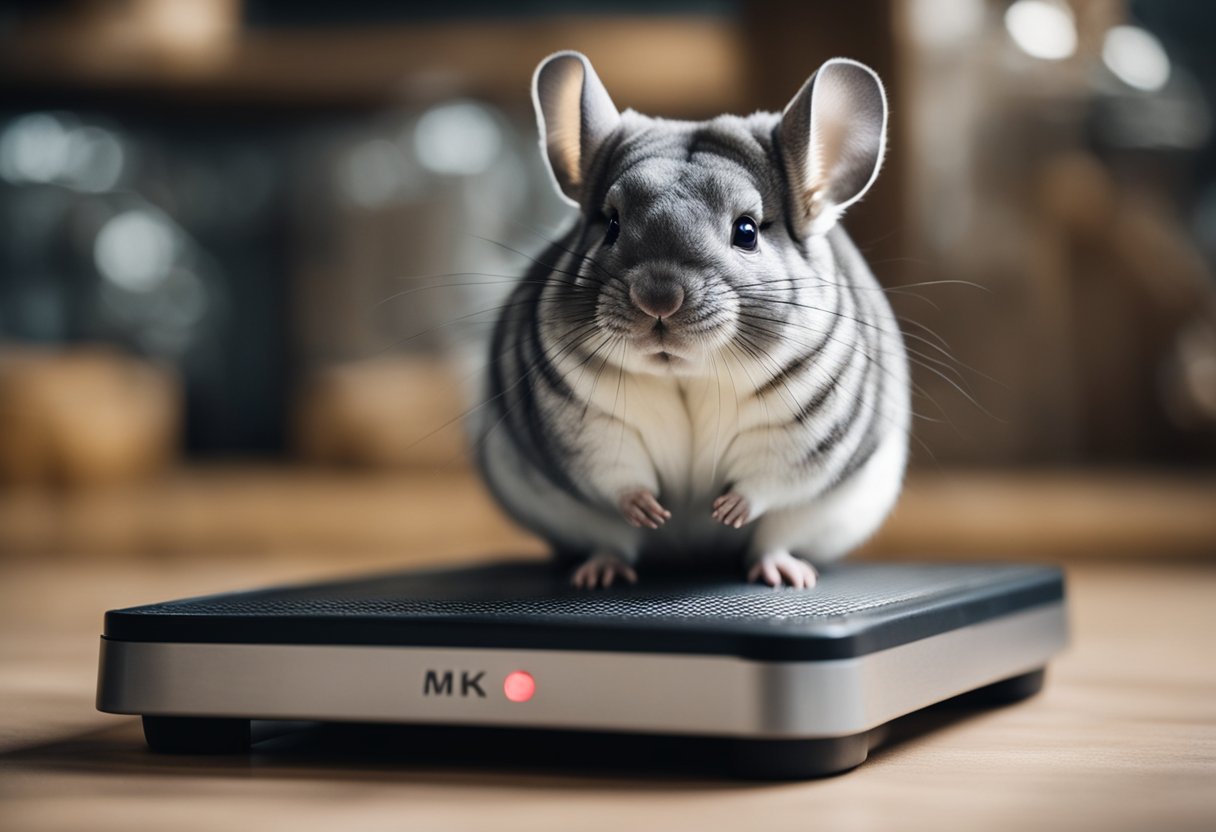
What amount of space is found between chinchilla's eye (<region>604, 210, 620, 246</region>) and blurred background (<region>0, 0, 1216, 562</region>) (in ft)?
4.65

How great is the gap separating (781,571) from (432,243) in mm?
2165

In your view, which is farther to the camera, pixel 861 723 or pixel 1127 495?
pixel 1127 495

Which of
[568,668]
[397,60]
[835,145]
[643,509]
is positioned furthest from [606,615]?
[397,60]

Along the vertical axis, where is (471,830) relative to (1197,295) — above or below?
below

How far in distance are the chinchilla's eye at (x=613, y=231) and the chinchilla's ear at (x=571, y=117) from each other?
2.7 inches

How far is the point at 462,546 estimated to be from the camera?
2.62 metres

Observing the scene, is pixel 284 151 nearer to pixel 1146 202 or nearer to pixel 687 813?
pixel 1146 202

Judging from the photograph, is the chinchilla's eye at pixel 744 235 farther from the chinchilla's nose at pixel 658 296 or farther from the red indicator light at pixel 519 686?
the red indicator light at pixel 519 686

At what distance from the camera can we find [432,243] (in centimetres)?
304

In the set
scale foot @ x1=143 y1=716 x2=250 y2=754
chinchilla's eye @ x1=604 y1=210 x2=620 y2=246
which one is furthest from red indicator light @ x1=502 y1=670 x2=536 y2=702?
chinchilla's eye @ x1=604 y1=210 x2=620 y2=246

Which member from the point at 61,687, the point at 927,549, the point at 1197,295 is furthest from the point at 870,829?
the point at 1197,295

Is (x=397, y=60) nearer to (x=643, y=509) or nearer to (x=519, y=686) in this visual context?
(x=643, y=509)

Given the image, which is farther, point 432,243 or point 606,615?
point 432,243

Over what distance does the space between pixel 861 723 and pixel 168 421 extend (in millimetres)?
2567
